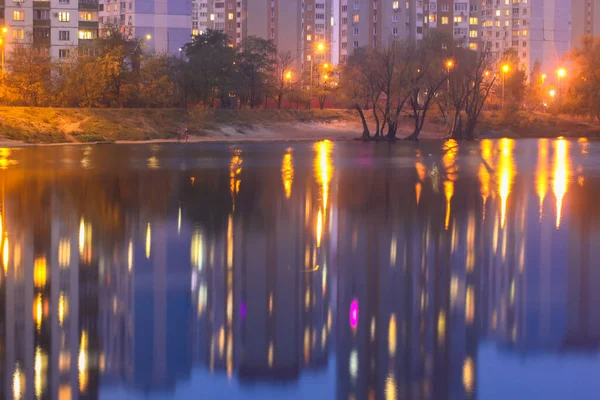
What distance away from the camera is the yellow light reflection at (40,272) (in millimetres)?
11844

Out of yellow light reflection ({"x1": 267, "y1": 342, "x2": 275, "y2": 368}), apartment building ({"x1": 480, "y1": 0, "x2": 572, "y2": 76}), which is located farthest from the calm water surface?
apartment building ({"x1": 480, "y1": 0, "x2": 572, "y2": 76})

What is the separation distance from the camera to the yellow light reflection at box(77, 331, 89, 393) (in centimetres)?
775

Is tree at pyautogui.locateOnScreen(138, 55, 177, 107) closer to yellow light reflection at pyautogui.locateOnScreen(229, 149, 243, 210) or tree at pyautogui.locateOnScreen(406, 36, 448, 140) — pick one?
tree at pyautogui.locateOnScreen(406, 36, 448, 140)

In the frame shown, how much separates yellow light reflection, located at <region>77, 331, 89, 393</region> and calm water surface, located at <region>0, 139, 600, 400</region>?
3 cm

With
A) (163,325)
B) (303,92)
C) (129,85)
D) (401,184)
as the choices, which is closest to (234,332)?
(163,325)

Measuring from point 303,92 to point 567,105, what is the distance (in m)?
28.6

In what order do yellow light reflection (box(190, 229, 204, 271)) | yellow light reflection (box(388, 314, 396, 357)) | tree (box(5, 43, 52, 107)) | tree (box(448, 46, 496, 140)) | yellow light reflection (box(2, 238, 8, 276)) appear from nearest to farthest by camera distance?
1. yellow light reflection (box(388, 314, 396, 357))
2. yellow light reflection (box(2, 238, 8, 276))
3. yellow light reflection (box(190, 229, 204, 271))
4. tree (box(5, 43, 52, 107))
5. tree (box(448, 46, 496, 140))

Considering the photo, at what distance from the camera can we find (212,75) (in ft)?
278

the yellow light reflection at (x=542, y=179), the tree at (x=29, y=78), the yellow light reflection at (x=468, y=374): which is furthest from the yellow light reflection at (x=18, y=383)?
the tree at (x=29, y=78)

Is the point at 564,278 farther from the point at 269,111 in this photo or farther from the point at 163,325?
the point at 269,111

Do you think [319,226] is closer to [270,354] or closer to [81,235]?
[81,235]

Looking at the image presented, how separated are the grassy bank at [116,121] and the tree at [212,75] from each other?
500cm

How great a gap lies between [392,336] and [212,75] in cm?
7693

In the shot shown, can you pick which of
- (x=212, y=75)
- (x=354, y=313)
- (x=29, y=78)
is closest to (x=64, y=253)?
(x=354, y=313)
